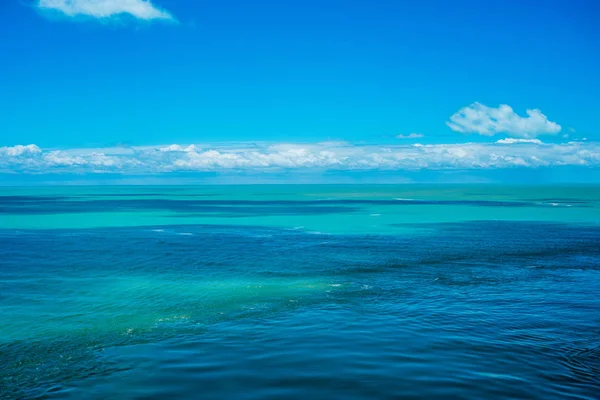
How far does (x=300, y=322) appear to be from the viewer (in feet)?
66.1

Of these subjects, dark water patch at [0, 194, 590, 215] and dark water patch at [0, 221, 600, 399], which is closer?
dark water patch at [0, 221, 600, 399]

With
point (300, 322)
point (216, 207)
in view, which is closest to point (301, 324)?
point (300, 322)

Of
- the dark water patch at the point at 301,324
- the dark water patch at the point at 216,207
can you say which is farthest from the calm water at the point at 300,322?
the dark water patch at the point at 216,207

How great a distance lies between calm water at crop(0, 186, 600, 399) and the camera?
46.2 feet

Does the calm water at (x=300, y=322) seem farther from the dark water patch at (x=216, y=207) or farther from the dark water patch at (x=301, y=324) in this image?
the dark water patch at (x=216, y=207)

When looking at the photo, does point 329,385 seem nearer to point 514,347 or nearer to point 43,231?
point 514,347

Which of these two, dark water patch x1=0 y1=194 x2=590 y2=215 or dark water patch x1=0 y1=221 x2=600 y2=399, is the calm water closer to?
dark water patch x1=0 y1=221 x2=600 y2=399

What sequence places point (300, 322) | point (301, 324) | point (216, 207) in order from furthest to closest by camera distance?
point (216, 207), point (300, 322), point (301, 324)

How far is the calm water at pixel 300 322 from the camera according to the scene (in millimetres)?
14070

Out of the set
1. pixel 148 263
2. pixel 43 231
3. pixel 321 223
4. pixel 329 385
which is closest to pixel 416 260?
A: pixel 148 263

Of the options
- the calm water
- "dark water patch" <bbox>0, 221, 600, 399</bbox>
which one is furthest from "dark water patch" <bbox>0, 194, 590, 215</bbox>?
"dark water patch" <bbox>0, 221, 600, 399</bbox>

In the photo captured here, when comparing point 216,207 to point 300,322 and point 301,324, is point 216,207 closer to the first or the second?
point 300,322

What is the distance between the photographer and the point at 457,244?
1805 inches

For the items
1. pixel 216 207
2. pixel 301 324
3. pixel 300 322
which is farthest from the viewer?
pixel 216 207
